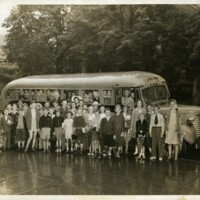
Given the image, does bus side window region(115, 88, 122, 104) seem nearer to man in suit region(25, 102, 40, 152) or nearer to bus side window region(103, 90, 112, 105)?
bus side window region(103, 90, 112, 105)

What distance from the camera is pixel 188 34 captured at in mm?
5277

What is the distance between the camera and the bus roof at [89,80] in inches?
220

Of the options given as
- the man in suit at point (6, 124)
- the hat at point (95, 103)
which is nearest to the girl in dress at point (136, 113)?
the hat at point (95, 103)

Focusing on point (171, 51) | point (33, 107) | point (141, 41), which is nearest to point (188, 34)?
point (171, 51)

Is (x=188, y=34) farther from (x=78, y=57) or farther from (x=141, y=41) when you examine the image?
(x=78, y=57)

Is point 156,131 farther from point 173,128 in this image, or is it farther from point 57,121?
point 57,121

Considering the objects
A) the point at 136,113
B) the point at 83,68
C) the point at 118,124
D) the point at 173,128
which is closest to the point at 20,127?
the point at 83,68

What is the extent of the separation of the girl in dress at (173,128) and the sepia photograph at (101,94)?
15mm

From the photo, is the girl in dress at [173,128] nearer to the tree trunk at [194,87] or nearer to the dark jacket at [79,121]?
the tree trunk at [194,87]

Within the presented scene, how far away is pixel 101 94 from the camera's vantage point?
19.3 ft

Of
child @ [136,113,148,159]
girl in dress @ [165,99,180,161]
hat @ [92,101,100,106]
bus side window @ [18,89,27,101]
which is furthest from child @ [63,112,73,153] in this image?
girl in dress @ [165,99,180,161]

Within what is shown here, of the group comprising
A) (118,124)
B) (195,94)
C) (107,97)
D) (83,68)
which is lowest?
(118,124)

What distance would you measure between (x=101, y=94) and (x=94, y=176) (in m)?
1.41

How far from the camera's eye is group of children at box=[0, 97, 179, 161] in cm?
560
